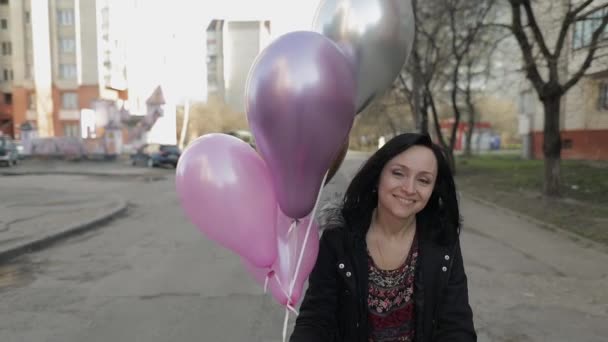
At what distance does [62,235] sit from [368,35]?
6879mm

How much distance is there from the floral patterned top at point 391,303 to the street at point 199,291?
2.33 ft

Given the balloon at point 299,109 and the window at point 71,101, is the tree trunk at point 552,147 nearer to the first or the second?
the balloon at point 299,109

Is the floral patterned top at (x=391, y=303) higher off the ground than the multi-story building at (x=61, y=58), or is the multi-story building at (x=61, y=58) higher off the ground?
the multi-story building at (x=61, y=58)

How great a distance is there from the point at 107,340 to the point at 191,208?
224 cm

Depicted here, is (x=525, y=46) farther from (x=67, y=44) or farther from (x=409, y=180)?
(x=67, y=44)

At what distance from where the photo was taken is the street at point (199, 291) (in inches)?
142

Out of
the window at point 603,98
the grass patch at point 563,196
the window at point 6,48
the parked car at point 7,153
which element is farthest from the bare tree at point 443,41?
the window at point 6,48

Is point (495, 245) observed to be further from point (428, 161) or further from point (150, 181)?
point (150, 181)

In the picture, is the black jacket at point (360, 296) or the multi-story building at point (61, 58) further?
the multi-story building at point (61, 58)

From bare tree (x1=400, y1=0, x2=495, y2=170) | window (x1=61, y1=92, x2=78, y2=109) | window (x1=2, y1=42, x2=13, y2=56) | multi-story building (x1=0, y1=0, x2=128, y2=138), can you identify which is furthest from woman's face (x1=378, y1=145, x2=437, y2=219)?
window (x1=2, y1=42, x2=13, y2=56)

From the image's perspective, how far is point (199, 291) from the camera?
4578mm

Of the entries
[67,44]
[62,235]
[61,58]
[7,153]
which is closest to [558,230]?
[62,235]

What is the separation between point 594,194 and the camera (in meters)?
10.9

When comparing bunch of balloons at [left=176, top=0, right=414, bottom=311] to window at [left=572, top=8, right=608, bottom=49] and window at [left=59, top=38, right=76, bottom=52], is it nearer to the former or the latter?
window at [left=572, top=8, right=608, bottom=49]
